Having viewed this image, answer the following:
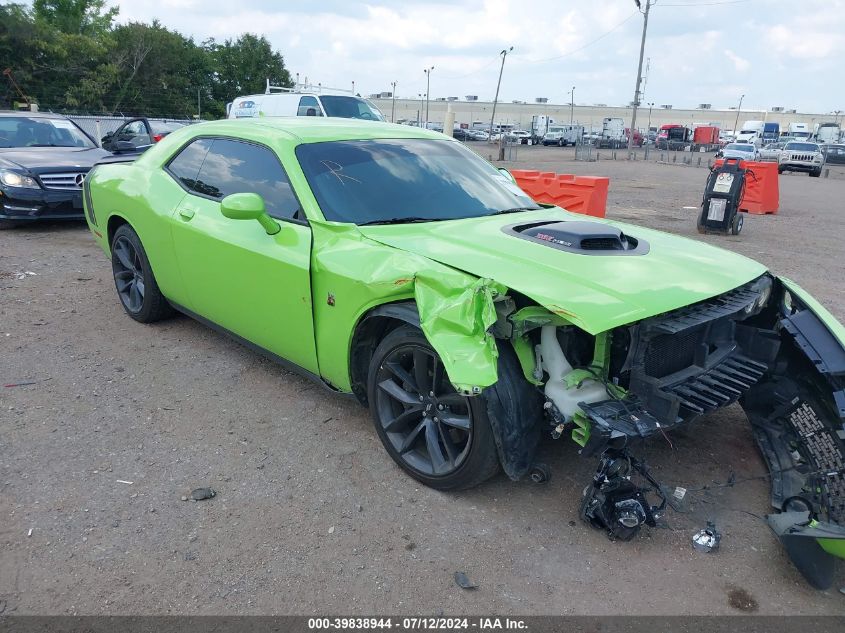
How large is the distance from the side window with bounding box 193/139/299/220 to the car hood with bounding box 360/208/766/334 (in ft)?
2.09

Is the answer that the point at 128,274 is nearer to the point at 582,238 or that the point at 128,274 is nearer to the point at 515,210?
the point at 515,210

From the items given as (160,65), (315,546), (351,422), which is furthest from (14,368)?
(160,65)

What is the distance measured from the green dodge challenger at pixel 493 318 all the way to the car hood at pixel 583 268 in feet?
0.04

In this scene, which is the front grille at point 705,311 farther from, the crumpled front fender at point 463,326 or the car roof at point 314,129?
the car roof at point 314,129

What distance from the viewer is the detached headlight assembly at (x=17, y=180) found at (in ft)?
27.6

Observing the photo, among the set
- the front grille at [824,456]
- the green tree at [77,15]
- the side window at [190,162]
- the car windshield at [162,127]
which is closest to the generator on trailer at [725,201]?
the front grille at [824,456]

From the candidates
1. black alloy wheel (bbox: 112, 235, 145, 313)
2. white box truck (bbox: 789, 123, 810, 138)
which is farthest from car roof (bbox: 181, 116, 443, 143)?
white box truck (bbox: 789, 123, 810, 138)

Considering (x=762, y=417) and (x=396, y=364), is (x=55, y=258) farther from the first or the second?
(x=762, y=417)

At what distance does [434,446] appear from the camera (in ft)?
10.0

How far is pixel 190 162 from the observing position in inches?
178

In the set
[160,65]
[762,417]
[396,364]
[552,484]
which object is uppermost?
[160,65]

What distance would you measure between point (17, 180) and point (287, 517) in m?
7.79

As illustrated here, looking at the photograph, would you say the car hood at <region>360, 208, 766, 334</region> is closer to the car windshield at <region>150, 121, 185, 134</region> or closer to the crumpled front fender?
the crumpled front fender

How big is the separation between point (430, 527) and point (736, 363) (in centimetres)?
168
